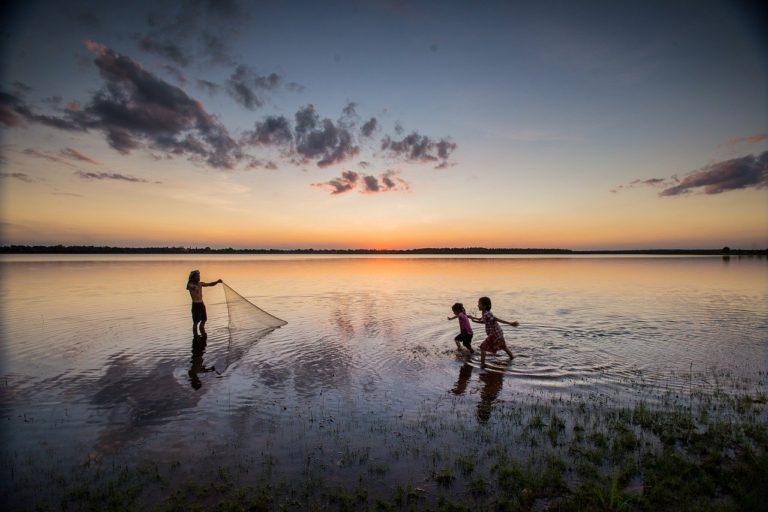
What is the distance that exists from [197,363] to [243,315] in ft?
15.4

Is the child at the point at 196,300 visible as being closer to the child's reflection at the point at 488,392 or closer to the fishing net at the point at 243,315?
the fishing net at the point at 243,315

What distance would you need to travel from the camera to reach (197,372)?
12.8 m

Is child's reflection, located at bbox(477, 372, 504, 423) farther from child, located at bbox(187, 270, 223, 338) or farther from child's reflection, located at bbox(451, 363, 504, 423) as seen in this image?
child, located at bbox(187, 270, 223, 338)

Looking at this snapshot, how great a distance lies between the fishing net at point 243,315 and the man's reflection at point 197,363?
4.71ft

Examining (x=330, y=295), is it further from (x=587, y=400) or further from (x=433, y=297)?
(x=587, y=400)

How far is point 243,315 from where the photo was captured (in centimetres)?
1842

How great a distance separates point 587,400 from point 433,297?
78.1 feet

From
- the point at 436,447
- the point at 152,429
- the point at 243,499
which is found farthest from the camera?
the point at 152,429

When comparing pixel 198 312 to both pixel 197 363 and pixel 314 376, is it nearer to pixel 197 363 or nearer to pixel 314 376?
Answer: pixel 197 363

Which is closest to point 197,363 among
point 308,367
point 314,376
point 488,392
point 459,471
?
point 308,367

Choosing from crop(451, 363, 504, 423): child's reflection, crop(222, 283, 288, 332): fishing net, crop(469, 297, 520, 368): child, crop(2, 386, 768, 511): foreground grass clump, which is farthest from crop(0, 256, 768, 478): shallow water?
crop(222, 283, 288, 332): fishing net

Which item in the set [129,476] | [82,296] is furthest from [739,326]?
[82,296]

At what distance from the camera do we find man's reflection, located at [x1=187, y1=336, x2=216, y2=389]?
11.9m

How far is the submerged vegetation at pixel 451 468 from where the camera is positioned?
5.90 metres
